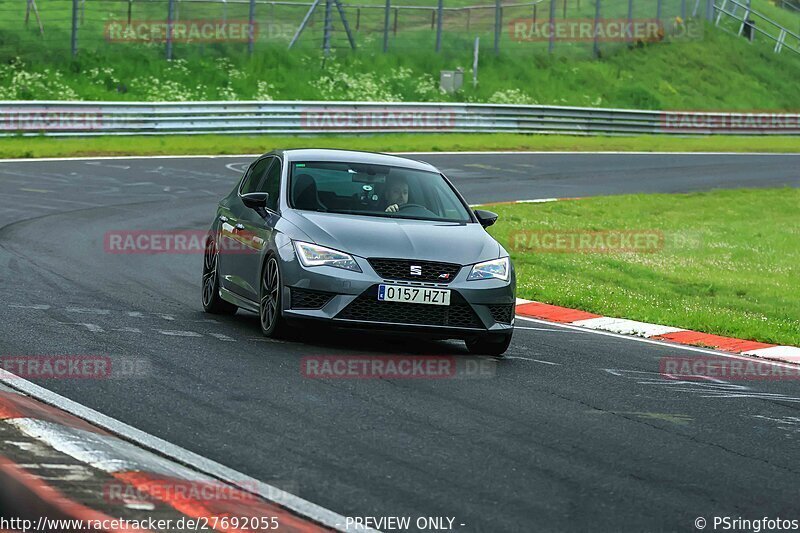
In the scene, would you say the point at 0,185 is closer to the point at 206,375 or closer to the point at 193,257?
the point at 193,257

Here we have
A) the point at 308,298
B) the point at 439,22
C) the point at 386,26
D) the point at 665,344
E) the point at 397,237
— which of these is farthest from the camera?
the point at 439,22

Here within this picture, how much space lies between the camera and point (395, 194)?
38.1 ft

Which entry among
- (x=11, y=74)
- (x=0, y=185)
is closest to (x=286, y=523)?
(x=0, y=185)

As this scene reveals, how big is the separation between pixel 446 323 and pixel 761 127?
41.5 meters

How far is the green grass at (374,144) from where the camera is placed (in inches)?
1204

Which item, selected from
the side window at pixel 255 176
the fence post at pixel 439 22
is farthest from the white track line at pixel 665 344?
the fence post at pixel 439 22

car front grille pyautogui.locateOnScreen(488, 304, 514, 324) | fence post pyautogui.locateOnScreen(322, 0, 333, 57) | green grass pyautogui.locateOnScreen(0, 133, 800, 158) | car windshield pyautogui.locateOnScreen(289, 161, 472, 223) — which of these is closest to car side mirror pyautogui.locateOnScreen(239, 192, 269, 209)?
car windshield pyautogui.locateOnScreen(289, 161, 472, 223)

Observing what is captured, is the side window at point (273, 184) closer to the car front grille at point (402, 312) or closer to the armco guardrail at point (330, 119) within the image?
the car front grille at point (402, 312)

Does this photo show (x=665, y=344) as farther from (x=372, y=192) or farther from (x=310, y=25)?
(x=310, y=25)

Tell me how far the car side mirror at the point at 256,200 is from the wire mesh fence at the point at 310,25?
2672 centimetres

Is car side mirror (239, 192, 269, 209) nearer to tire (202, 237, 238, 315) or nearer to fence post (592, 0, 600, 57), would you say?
tire (202, 237, 238, 315)

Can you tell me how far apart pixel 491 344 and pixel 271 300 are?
1.70 meters

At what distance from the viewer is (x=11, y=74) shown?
36.8m

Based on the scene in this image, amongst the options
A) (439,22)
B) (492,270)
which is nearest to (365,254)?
(492,270)
